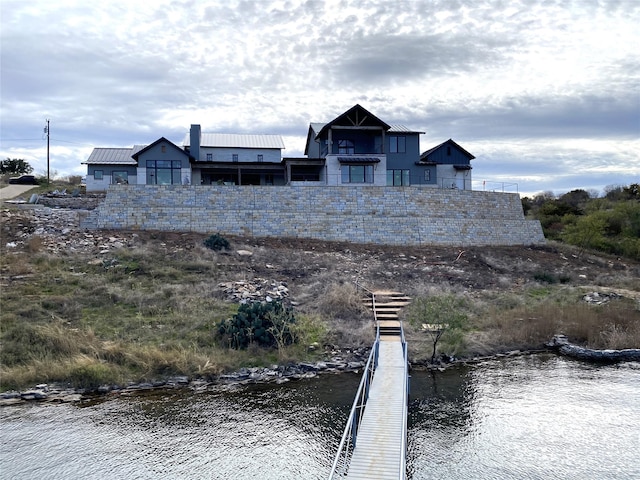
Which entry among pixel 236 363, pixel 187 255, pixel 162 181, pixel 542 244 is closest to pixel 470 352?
pixel 236 363

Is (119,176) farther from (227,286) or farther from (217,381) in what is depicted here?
(217,381)

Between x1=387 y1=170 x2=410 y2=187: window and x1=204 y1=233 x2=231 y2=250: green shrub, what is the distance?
17.8 meters

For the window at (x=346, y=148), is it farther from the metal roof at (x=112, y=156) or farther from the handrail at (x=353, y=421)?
the handrail at (x=353, y=421)

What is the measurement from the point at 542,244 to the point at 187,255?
26320mm

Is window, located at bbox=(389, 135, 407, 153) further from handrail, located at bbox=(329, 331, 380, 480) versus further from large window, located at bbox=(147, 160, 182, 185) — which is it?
handrail, located at bbox=(329, 331, 380, 480)

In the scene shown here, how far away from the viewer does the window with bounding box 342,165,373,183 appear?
138ft

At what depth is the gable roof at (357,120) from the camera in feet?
138

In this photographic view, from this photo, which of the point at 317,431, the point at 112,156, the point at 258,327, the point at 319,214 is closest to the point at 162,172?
the point at 112,156

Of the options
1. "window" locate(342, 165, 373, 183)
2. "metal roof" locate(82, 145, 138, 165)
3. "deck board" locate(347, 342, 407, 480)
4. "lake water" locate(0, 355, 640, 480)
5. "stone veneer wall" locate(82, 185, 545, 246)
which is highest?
"metal roof" locate(82, 145, 138, 165)

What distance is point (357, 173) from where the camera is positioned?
1666 inches

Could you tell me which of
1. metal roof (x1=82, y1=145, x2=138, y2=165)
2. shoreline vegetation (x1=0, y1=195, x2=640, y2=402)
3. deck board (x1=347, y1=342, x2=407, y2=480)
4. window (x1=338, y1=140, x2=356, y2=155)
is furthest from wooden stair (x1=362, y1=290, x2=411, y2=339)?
metal roof (x1=82, y1=145, x2=138, y2=165)

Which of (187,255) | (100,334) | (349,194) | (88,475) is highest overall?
(349,194)

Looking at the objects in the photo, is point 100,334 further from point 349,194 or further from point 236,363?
point 349,194

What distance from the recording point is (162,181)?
4216 cm
